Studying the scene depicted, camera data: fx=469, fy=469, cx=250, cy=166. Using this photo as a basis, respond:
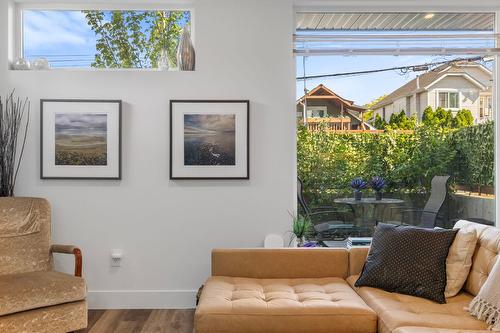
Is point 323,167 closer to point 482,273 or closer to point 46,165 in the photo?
point 482,273

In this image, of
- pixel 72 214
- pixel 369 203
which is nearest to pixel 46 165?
pixel 72 214

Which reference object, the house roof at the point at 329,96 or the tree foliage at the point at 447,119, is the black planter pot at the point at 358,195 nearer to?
the house roof at the point at 329,96

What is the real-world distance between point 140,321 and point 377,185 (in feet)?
7.58

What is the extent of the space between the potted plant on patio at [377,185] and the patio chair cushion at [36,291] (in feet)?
8.37

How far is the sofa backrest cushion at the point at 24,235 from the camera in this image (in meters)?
3.32

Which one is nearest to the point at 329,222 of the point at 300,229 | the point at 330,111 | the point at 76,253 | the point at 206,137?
the point at 300,229

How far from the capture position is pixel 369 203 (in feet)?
13.8

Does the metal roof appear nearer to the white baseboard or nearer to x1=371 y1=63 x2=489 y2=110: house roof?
x1=371 y1=63 x2=489 y2=110: house roof

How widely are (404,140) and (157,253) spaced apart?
94.7 inches

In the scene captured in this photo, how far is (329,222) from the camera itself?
13.8ft

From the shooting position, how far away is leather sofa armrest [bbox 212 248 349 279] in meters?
3.29

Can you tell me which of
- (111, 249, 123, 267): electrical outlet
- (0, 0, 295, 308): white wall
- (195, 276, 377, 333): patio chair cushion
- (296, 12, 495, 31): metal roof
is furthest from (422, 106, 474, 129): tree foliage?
(111, 249, 123, 267): electrical outlet

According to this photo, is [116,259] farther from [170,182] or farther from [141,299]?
[170,182]

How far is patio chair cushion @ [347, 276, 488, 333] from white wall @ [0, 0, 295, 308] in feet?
4.65
